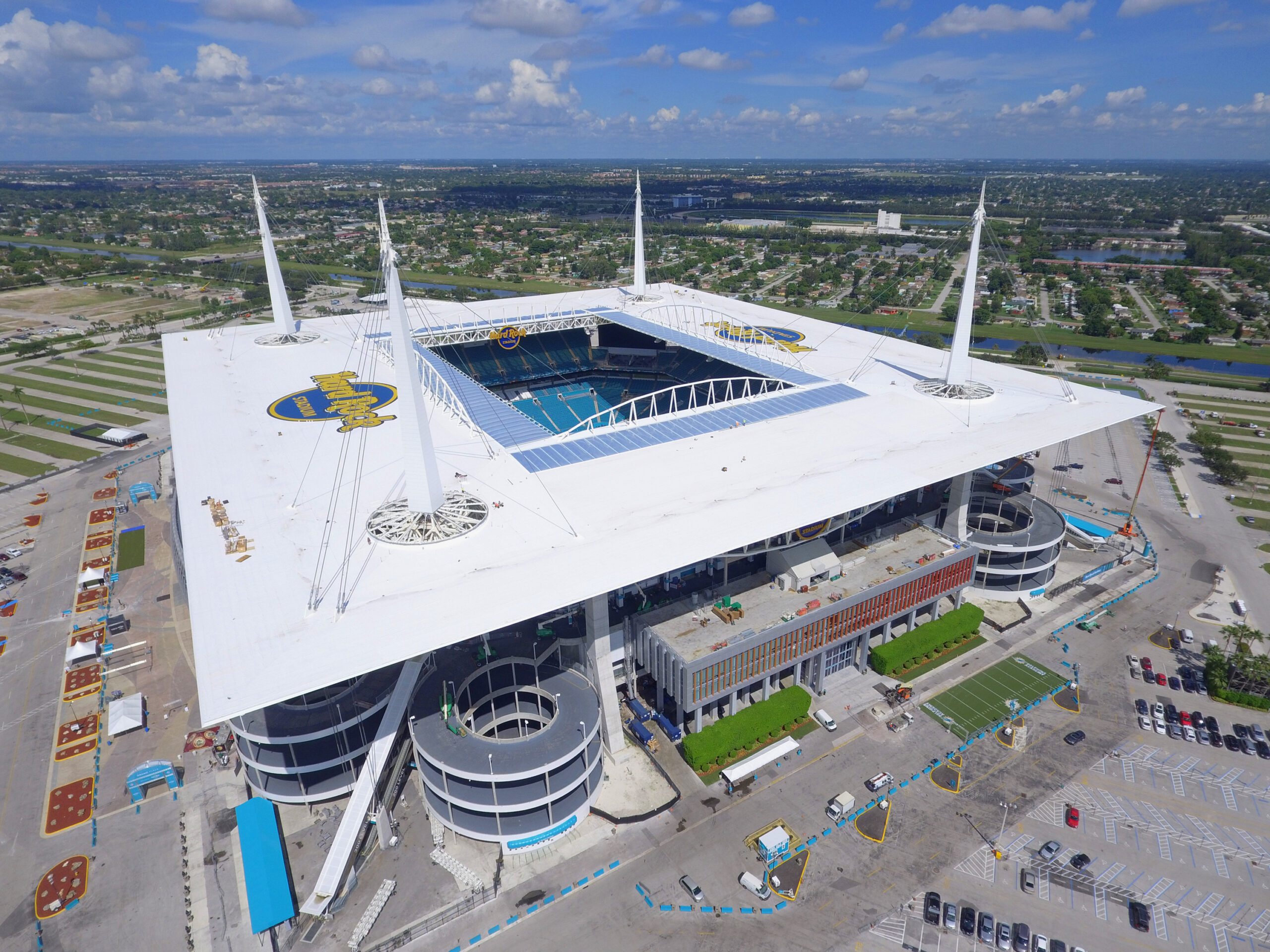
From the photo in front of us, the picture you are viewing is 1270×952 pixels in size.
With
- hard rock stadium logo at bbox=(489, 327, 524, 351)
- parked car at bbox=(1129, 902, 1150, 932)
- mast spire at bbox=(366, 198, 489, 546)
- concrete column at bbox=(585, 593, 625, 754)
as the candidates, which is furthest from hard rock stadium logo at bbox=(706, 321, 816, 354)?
parked car at bbox=(1129, 902, 1150, 932)

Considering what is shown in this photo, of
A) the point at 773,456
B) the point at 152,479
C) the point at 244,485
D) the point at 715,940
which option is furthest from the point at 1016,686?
the point at 152,479

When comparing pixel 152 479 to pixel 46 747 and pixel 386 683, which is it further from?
pixel 386 683

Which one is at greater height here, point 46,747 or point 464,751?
point 464,751

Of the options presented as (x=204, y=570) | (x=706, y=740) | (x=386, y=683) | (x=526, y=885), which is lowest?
(x=526, y=885)

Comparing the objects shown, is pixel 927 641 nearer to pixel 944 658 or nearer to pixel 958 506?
pixel 944 658

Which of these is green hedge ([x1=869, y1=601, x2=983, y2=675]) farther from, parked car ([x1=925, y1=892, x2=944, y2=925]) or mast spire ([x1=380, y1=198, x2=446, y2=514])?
mast spire ([x1=380, y1=198, x2=446, y2=514])

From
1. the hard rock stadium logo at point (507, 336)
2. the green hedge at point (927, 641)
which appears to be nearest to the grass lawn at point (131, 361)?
the hard rock stadium logo at point (507, 336)

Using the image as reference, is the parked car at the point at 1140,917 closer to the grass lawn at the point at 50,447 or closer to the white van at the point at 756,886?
the white van at the point at 756,886
